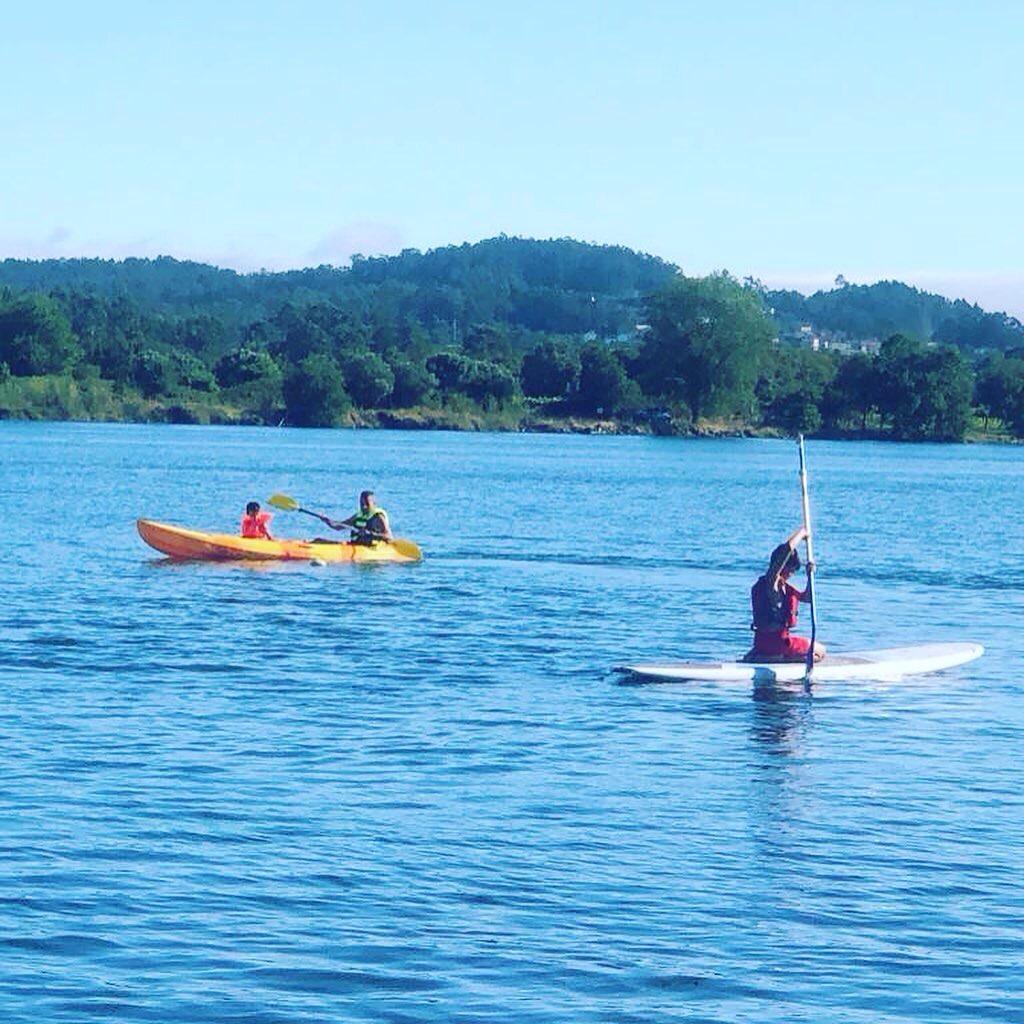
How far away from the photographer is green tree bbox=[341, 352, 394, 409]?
146 metres

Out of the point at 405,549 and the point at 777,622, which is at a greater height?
the point at 777,622

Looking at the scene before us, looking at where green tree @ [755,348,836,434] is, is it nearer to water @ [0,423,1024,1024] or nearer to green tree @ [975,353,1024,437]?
green tree @ [975,353,1024,437]

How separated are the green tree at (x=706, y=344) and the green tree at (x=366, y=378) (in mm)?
19559

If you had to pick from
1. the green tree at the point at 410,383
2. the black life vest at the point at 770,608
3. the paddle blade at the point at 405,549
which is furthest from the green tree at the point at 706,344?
the black life vest at the point at 770,608

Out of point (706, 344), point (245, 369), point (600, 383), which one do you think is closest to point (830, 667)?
point (706, 344)

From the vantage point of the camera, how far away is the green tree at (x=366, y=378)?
146000 mm

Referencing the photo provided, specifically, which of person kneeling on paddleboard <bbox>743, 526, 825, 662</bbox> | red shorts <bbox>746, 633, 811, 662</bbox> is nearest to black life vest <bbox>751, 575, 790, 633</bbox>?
person kneeling on paddleboard <bbox>743, 526, 825, 662</bbox>

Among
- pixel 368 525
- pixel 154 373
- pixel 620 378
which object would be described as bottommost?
pixel 368 525

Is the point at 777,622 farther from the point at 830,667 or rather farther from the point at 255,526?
the point at 255,526

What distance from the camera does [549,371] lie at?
520 ft

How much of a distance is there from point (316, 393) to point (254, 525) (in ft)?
356

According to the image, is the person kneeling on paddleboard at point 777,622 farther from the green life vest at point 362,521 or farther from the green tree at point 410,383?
the green tree at point 410,383

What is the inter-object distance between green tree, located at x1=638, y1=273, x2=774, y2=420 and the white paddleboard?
120m

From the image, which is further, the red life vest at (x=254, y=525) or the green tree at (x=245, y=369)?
the green tree at (x=245, y=369)
